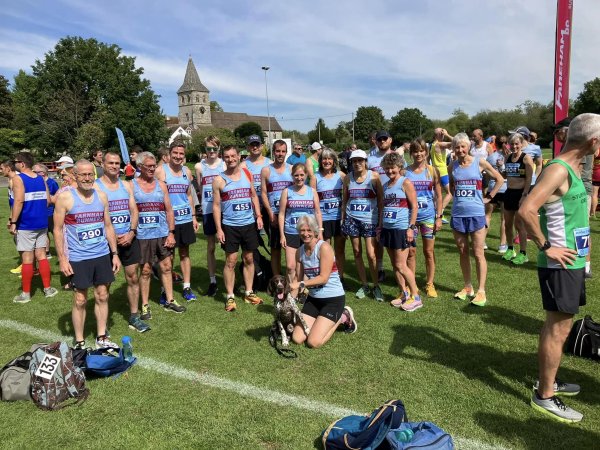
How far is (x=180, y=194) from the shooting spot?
6.03 metres

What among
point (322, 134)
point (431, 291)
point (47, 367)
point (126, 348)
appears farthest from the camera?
point (322, 134)

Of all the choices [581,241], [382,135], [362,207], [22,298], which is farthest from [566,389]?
[22,298]

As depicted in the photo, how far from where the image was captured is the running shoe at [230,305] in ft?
18.6

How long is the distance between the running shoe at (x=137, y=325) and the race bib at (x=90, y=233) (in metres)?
1.27

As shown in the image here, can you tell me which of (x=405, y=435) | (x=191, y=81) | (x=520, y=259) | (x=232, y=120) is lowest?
(x=405, y=435)

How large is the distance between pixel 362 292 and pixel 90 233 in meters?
3.64

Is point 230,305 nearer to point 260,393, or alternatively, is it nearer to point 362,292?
point 362,292

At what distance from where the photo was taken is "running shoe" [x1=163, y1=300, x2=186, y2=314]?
18.6 ft

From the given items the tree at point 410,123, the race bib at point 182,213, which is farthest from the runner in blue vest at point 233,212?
the tree at point 410,123

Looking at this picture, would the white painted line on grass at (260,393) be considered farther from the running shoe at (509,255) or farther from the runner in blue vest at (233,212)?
the running shoe at (509,255)

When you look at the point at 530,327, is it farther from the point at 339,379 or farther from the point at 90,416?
the point at 90,416

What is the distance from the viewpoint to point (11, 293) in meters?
6.86

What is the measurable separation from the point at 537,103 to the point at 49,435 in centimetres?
8483

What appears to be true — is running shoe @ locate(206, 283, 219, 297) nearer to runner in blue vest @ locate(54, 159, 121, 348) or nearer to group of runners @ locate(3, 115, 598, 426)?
group of runners @ locate(3, 115, 598, 426)
